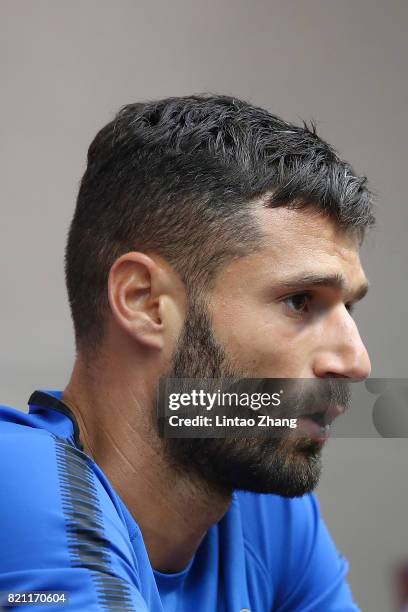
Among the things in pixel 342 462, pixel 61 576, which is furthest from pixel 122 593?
pixel 342 462

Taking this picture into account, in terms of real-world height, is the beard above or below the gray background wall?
below

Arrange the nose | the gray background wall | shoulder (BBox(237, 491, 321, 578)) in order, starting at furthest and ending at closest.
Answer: the gray background wall < shoulder (BBox(237, 491, 321, 578)) < the nose

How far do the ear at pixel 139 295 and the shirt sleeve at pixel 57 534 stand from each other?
16cm

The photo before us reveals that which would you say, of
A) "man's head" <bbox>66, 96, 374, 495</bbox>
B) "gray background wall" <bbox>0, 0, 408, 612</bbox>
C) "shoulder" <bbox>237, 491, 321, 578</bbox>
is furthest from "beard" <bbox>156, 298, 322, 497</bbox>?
"gray background wall" <bbox>0, 0, 408, 612</bbox>

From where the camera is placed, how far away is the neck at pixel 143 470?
80 cm

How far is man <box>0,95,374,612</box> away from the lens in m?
0.78

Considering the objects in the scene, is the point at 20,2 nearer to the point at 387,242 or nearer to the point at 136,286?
the point at 387,242

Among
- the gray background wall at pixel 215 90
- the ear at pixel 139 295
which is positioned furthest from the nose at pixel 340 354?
the gray background wall at pixel 215 90

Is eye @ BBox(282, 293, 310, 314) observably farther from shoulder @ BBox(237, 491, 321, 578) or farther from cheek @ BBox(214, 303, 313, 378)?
shoulder @ BBox(237, 491, 321, 578)

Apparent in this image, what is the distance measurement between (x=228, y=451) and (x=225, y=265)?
16 cm

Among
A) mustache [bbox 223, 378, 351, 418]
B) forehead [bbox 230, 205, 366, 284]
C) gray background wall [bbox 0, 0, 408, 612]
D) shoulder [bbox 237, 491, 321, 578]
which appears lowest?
shoulder [bbox 237, 491, 321, 578]

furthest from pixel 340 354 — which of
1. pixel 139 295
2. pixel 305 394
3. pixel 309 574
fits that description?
pixel 309 574

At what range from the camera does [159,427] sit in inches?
31.4

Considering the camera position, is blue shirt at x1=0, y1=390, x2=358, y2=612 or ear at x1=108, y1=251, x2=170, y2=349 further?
ear at x1=108, y1=251, x2=170, y2=349
